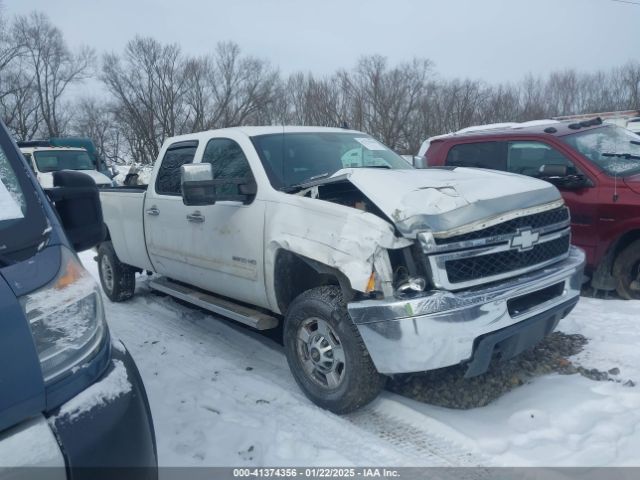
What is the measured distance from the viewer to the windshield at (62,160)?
1709 cm

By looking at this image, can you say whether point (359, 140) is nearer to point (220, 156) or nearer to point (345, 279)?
point (220, 156)

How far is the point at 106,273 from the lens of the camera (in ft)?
21.5

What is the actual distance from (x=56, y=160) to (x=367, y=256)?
17305mm

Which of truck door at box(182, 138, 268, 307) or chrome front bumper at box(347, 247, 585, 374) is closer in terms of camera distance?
chrome front bumper at box(347, 247, 585, 374)

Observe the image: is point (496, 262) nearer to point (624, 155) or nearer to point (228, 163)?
point (228, 163)

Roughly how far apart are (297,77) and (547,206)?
38016 millimetres

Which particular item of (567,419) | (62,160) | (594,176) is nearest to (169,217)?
(567,419)

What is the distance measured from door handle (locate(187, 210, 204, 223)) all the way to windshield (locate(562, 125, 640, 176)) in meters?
4.02

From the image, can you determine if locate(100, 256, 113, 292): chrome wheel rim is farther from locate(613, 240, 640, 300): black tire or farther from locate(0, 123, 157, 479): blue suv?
locate(613, 240, 640, 300): black tire

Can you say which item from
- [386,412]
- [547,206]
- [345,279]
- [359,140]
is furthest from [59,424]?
[359,140]

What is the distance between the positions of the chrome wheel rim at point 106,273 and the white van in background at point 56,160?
10.2 meters

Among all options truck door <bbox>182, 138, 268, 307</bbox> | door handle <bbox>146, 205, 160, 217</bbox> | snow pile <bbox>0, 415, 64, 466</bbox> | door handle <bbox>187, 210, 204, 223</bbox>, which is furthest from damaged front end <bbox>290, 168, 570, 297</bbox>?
door handle <bbox>146, 205, 160, 217</bbox>

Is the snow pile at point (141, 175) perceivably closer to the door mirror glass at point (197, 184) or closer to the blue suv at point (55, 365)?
the door mirror glass at point (197, 184)

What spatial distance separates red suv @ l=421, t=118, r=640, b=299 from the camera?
514 cm
